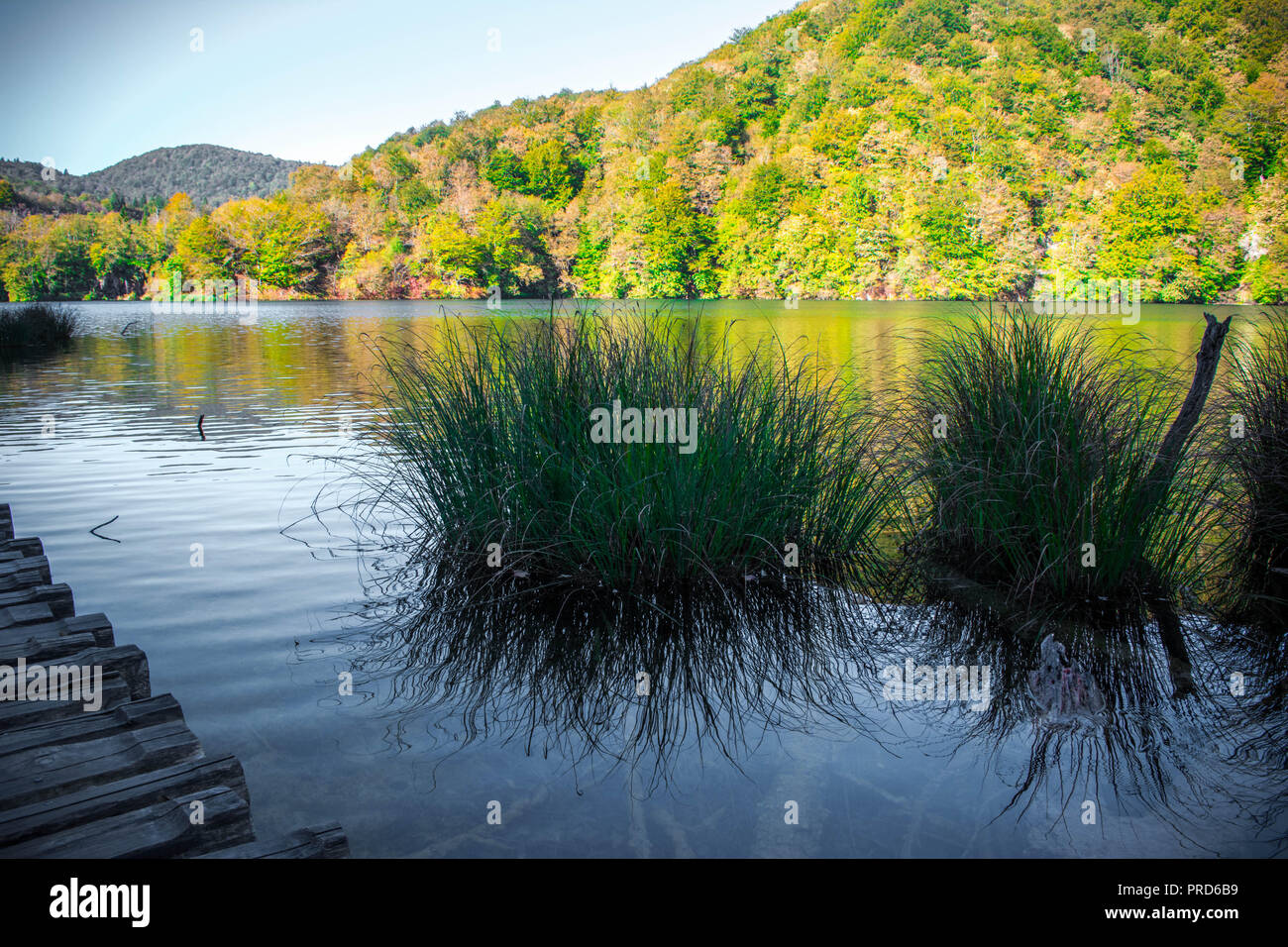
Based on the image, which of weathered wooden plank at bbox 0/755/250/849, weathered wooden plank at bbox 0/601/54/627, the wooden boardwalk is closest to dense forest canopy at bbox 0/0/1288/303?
weathered wooden plank at bbox 0/601/54/627

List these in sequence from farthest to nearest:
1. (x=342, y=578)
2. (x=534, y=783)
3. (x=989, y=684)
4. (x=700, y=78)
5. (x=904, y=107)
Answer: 1. (x=700, y=78)
2. (x=904, y=107)
3. (x=342, y=578)
4. (x=989, y=684)
5. (x=534, y=783)

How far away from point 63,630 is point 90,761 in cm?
118

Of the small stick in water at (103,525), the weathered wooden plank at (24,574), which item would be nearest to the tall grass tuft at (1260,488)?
the weathered wooden plank at (24,574)

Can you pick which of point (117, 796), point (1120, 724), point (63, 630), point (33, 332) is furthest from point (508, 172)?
point (117, 796)

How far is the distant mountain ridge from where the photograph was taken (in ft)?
323

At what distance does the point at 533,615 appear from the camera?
13.3 feet

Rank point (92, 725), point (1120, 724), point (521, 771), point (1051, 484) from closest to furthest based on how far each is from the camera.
Result: point (92, 725) < point (521, 771) < point (1120, 724) < point (1051, 484)

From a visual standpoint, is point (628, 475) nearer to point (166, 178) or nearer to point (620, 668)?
point (620, 668)

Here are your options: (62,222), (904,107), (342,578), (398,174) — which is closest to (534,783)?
(342,578)

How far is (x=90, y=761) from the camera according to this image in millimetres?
2402

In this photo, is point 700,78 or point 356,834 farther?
point 700,78
